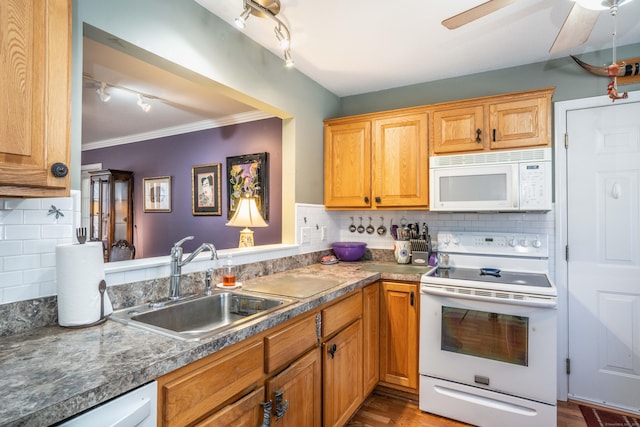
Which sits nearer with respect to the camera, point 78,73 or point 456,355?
point 78,73

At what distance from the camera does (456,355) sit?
214 cm

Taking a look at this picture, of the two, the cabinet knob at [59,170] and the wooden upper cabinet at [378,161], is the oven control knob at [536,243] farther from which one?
the cabinet knob at [59,170]

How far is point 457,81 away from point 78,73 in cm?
260

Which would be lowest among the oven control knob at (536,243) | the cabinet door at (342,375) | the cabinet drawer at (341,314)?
the cabinet door at (342,375)

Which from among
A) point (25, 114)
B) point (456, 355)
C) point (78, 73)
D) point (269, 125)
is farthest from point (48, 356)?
point (269, 125)

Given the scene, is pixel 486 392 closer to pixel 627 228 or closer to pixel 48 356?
pixel 627 228

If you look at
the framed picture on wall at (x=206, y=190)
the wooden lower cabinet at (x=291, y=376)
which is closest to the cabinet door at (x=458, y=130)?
the wooden lower cabinet at (x=291, y=376)

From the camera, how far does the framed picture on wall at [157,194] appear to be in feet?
14.5

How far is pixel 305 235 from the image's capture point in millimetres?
2775

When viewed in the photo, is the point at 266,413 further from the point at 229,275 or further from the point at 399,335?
the point at 399,335

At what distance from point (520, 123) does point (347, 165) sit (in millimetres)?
1296

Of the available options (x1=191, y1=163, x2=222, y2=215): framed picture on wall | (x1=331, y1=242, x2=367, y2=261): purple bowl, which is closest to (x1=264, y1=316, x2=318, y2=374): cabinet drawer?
(x1=331, y1=242, x2=367, y2=261): purple bowl

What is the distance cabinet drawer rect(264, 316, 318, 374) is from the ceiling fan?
1530 millimetres

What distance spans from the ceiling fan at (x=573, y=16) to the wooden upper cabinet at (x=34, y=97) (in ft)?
4.83
